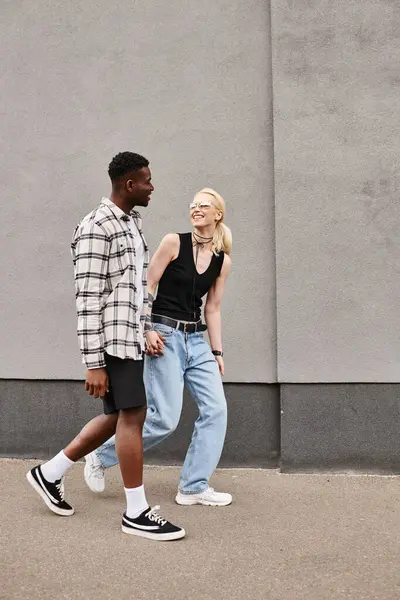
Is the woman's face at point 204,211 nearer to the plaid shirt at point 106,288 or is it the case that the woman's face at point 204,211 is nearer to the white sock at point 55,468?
the plaid shirt at point 106,288

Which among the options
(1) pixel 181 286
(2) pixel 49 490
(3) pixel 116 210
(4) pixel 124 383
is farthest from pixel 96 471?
(3) pixel 116 210

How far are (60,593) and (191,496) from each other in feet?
5.34

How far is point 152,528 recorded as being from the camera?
4383mm

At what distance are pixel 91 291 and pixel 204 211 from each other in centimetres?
105

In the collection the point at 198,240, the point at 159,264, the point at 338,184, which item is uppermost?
the point at 338,184

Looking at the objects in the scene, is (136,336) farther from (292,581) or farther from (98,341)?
(292,581)

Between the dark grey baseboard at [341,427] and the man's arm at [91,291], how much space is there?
1.98m

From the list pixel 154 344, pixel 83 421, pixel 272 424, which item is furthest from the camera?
pixel 83 421

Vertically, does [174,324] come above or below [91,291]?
below

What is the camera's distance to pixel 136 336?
4488 mm

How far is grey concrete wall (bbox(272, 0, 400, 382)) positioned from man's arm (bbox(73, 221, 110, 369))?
186 cm

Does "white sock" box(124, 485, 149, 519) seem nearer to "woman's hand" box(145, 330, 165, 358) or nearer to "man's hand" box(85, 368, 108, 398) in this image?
"man's hand" box(85, 368, 108, 398)

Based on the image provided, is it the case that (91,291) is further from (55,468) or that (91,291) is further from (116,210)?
(55,468)

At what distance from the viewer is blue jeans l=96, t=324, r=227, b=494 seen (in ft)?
16.5
